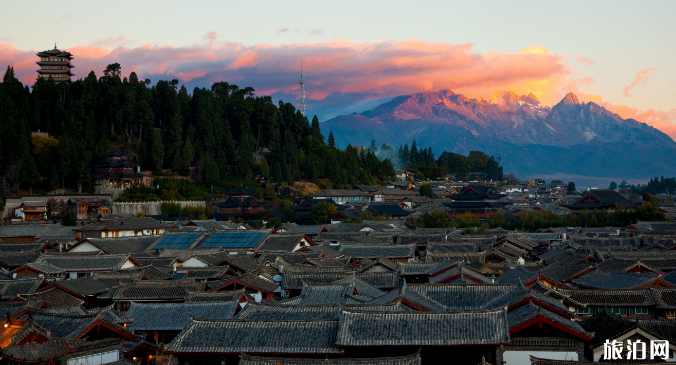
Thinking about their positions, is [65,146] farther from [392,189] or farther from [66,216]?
[392,189]

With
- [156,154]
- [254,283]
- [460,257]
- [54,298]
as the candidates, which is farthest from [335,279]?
[156,154]

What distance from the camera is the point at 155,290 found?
29719mm

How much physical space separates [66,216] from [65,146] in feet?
45.1

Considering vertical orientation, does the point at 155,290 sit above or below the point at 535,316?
below

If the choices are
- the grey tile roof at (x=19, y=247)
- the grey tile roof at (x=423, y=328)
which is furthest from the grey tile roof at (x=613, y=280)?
the grey tile roof at (x=19, y=247)

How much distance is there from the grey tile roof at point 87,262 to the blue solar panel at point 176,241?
788 cm

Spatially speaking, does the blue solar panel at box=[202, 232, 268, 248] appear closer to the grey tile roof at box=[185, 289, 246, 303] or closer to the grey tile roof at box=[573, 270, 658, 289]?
the grey tile roof at box=[185, 289, 246, 303]

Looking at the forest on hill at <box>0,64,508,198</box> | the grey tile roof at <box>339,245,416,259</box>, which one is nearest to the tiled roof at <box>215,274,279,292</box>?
the grey tile roof at <box>339,245,416,259</box>

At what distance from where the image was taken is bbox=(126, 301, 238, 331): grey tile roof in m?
24.5

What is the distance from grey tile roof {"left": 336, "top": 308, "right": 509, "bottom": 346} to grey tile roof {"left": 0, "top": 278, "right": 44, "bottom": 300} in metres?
19.5

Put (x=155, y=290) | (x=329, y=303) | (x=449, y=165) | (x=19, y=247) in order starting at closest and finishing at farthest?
(x=329, y=303)
(x=155, y=290)
(x=19, y=247)
(x=449, y=165)

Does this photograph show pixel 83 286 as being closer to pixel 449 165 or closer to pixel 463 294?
pixel 463 294

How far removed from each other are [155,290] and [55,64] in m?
77.8

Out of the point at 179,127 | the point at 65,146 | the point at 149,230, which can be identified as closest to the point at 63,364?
the point at 149,230
